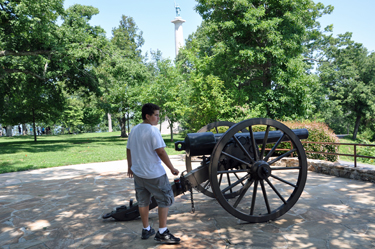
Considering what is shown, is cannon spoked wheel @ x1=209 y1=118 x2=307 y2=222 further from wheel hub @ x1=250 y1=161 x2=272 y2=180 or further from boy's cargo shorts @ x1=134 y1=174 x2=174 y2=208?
boy's cargo shorts @ x1=134 y1=174 x2=174 y2=208

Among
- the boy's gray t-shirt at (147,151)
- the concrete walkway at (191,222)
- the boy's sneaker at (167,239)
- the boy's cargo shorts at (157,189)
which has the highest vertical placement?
the boy's gray t-shirt at (147,151)

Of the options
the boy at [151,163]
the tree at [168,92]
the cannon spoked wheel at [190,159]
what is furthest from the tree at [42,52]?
the boy at [151,163]

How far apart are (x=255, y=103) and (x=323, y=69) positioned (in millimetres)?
13860

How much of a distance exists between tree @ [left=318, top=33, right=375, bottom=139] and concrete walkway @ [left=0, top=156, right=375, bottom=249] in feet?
86.5

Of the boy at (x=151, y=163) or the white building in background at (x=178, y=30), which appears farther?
the white building in background at (x=178, y=30)

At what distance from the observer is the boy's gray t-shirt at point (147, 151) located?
328 cm

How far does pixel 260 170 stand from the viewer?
3.93m

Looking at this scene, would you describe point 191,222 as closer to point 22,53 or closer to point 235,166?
point 235,166

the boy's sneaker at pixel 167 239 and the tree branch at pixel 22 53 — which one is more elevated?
the tree branch at pixel 22 53

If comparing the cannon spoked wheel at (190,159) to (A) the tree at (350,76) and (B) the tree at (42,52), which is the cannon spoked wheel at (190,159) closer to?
(B) the tree at (42,52)

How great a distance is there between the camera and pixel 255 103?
17969 millimetres

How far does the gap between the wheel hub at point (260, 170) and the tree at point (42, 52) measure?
14208mm

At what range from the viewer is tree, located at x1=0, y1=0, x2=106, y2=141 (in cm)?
1443

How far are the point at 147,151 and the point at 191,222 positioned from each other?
4.87 ft
